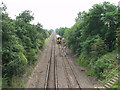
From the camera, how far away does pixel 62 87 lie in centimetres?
1506

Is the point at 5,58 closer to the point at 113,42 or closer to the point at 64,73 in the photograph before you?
the point at 64,73

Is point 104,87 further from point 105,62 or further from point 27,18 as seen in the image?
point 27,18

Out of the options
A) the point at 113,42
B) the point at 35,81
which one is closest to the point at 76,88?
the point at 35,81

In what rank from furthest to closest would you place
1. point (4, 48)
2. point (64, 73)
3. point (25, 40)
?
point (25, 40), point (64, 73), point (4, 48)

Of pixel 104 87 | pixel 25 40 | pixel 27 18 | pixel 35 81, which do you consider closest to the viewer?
pixel 104 87

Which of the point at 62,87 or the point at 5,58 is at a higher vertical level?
the point at 5,58

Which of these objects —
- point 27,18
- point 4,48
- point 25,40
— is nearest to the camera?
point 4,48

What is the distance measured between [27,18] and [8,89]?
20.0m

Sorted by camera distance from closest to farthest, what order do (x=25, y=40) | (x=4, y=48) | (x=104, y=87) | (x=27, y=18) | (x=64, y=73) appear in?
(x=104, y=87), (x=4, y=48), (x=64, y=73), (x=25, y=40), (x=27, y=18)

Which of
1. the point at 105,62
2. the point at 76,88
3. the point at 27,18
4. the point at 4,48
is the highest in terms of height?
the point at 27,18

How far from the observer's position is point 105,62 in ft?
58.3

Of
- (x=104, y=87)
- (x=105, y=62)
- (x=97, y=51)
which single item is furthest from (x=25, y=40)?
(x=104, y=87)

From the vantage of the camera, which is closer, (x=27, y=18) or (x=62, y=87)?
(x=62, y=87)

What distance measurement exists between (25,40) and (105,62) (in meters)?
11.9
